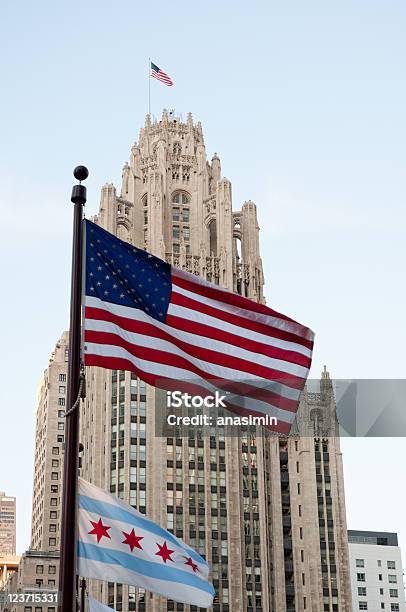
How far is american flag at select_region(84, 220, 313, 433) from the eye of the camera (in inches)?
640

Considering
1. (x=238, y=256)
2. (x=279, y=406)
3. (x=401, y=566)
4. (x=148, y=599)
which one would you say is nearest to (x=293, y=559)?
(x=148, y=599)

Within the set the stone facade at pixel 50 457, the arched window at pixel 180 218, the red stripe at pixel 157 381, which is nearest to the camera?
the red stripe at pixel 157 381

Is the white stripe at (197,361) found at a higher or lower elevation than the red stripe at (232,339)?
lower

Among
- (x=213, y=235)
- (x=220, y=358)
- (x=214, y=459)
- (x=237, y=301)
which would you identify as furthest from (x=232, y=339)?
(x=213, y=235)

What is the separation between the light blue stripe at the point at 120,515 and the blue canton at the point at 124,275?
3312 millimetres

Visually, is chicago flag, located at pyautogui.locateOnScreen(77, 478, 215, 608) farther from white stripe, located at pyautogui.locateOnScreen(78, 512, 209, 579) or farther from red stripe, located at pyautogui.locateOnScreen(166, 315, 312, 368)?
red stripe, located at pyautogui.locateOnScreen(166, 315, 312, 368)

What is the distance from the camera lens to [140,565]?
15977 mm

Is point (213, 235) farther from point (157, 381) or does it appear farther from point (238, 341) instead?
point (157, 381)

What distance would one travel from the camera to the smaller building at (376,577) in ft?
532

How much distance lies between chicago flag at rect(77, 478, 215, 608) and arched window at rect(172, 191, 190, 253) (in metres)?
114

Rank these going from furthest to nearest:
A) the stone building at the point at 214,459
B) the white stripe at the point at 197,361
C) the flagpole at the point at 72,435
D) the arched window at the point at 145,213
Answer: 1. the arched window at the point at 145,213
2. the stone building at the point at 214,459
3. the white stripe at the point at 197,361
4. the flagpole at the point at 72,435

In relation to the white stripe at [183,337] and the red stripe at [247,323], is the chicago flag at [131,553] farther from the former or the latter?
the red stripe at [247,323]

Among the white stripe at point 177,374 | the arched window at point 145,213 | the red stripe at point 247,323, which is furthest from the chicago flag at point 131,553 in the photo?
the arched window at point 145,213

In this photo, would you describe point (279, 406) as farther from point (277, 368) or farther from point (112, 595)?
point (112, 595)
